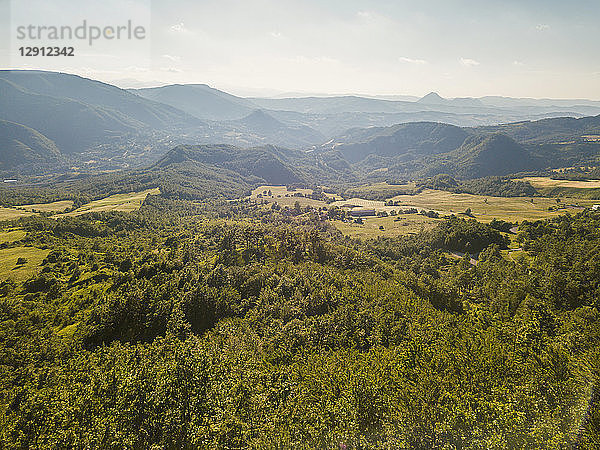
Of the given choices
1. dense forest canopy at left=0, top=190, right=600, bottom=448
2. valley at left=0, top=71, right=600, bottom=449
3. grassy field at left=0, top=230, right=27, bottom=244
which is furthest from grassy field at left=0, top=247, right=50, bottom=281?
grassy field at left=0, top=230, right=27, bottom=244

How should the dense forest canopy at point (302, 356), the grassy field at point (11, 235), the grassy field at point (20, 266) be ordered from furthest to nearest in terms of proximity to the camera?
the grassy field at point (11, 235)
the grassy field at point (20, 266)
the dense forest canopy at point (302, 356)

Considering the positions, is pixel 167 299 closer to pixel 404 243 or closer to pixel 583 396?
pixel 583 396

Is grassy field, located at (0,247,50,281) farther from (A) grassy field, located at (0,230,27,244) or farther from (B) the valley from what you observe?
(A) grassy field, located at (0,230,27,244)

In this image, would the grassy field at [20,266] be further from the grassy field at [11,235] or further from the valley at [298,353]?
the grassy field at [11,235]

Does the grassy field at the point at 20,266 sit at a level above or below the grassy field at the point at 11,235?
below

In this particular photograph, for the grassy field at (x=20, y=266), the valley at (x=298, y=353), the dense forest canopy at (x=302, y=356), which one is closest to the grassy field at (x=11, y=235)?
the grassy field at (x=20, y=266)

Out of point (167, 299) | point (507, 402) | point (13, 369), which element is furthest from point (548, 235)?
point (13, 369)

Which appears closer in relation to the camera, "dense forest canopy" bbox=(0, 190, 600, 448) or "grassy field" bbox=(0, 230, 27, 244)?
"dense forest canopy" bbox=(0, 190, 600, 448)
